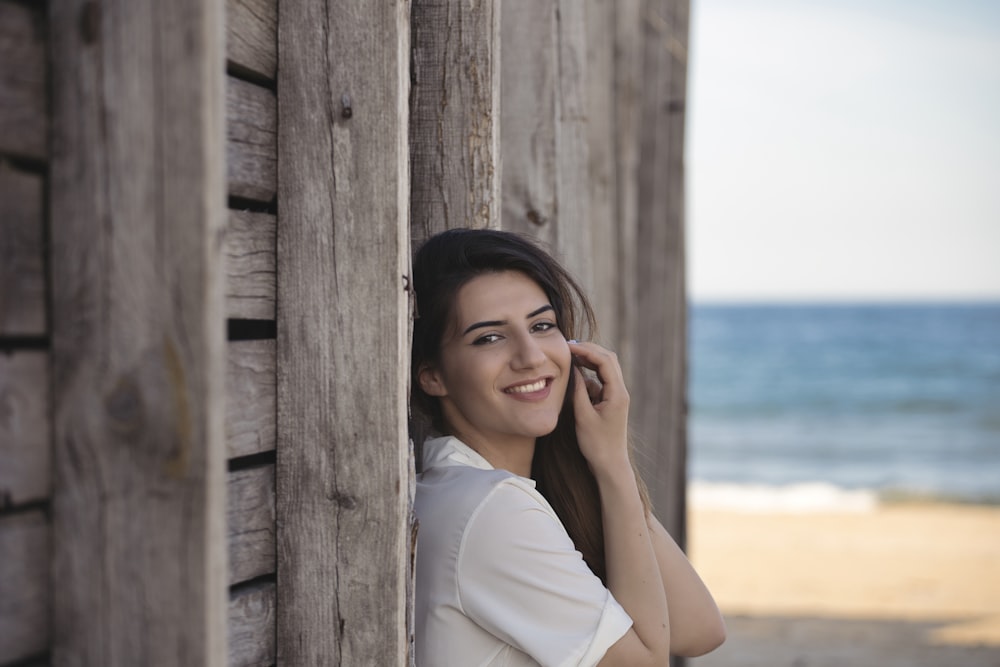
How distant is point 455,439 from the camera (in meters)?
2.36

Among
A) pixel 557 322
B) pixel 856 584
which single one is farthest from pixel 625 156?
pixel 856 584

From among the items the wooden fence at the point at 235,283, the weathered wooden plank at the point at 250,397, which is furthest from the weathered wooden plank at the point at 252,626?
the weathered wooden plank at the point at 250,397

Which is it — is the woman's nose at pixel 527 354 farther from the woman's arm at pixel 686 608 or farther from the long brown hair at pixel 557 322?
the woman's arm at pixel 686 608

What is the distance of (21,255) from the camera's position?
1.22 m

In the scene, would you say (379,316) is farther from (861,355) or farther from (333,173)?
(861,355)

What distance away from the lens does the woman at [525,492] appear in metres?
1.99

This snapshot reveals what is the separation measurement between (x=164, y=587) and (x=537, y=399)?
1.26 m

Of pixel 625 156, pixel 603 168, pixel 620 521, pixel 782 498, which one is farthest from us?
pixel 782 498

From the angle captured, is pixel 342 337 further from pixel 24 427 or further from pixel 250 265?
pixel 24 427

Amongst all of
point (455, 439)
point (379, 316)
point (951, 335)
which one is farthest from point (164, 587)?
point (951, 335)

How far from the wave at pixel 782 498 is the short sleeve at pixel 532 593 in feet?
44.6

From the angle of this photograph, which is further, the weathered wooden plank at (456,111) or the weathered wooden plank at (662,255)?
the weathered wooden plank at (662,255)

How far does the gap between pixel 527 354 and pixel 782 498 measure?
15.7 m

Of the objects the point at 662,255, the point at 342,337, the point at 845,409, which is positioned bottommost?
the point at 845,409
